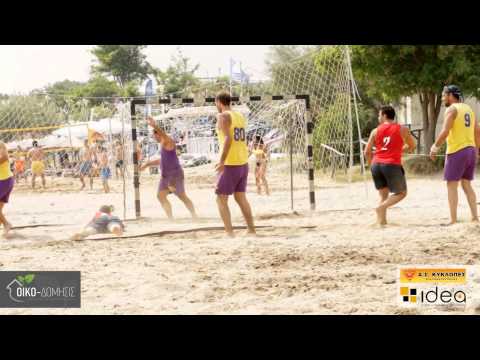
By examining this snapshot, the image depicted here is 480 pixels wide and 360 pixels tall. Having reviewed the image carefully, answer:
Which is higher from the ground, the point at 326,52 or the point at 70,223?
the point at 326,52

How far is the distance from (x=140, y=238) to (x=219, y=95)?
6.22 feet

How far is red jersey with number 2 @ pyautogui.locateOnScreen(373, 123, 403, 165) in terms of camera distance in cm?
806

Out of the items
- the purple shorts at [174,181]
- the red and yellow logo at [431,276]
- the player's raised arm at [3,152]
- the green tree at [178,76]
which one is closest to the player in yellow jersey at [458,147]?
the red and yellow logo at [431,276]

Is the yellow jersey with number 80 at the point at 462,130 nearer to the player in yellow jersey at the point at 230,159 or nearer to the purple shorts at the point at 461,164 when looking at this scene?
the purple shorts at the point at 461,164

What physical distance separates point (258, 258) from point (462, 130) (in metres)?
3.12

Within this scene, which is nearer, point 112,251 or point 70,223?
point 112,251

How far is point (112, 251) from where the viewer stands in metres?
7.05

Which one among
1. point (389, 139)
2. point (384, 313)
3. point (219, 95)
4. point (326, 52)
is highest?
point (326, 52)

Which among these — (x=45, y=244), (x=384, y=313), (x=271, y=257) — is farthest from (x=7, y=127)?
(x=384, y=313)

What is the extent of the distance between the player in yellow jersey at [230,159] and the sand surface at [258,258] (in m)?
0.46

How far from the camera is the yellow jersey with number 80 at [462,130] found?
7.88 m
